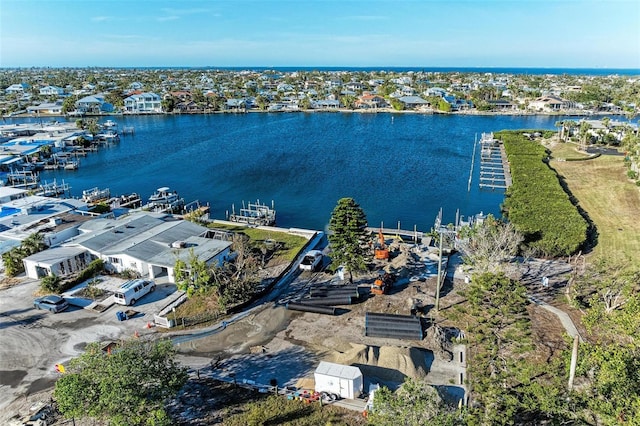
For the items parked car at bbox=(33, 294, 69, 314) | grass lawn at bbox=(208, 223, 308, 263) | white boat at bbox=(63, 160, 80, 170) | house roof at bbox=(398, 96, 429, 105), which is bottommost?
parked car at bbox=(33, 294, 69, 314)

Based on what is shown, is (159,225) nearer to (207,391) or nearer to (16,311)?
(16,311)

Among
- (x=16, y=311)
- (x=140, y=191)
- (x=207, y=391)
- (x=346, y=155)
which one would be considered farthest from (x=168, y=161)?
(x=207, y=391)

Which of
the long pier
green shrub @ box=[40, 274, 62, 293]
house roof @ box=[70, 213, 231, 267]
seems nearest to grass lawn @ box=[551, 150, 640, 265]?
the long pier

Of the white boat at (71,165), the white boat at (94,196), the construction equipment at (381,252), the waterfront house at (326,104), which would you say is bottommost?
the construction equipment at (381,252)

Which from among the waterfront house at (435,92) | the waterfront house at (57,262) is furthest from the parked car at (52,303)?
the waterfront house at (435,92)

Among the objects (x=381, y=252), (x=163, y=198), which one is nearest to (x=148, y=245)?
(x=381, y=252)

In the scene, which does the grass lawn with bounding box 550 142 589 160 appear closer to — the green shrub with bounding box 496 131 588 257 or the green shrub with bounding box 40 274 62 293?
the green shrub with bounding box 496 131 588 257

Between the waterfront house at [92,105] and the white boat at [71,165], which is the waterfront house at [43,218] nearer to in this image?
the white boat at [71,165]
